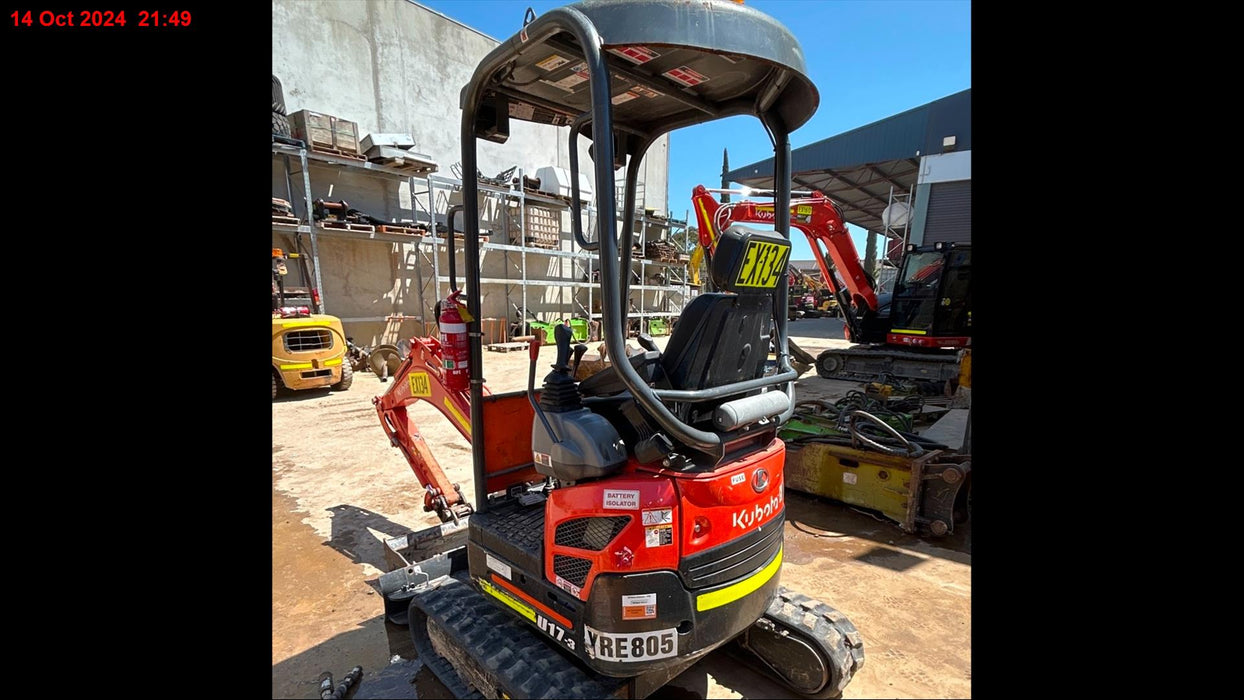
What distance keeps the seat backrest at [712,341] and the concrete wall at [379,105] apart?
11.9 meters

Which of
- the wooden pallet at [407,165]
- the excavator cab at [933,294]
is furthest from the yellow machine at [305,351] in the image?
the excavator cab at [933,294]

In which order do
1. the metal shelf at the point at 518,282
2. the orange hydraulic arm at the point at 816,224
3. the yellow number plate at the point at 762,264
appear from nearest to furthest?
the yellow number plate at the point at 762,264, the orange hydraulic arm at the point at 816,224, the metal shelf at the point at 518,282

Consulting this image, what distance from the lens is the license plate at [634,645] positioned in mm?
1870

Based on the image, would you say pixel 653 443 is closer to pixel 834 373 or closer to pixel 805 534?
pixel 805 534

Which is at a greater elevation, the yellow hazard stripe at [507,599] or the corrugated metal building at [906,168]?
the corrugated metal building at [906,168]

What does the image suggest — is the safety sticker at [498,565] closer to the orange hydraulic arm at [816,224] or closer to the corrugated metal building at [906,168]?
the orange hydraulic arm at [816,224]

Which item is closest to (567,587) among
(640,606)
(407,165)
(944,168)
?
(640,606)

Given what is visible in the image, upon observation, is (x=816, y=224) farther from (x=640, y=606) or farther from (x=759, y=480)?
(x=640, y=606)

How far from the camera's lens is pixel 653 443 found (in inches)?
73.2

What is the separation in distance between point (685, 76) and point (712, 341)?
1218 mm

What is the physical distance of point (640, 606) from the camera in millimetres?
1861

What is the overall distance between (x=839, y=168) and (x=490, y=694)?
23.9 meters
